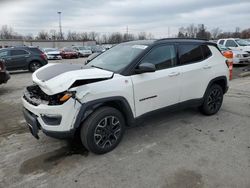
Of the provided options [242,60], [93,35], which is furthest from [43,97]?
[93,35]

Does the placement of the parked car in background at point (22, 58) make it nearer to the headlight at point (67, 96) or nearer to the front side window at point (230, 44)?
the headlight at point (67, 96)

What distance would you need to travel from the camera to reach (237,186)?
2.58 m

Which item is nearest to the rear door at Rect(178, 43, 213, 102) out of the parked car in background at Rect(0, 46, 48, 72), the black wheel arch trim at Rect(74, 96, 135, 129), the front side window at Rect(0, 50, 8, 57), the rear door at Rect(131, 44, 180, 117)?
the rear door at Rect(131, 44, 180, 117)

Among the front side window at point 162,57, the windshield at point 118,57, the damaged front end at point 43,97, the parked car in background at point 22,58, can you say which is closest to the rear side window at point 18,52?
the parked car in background at point 22,58

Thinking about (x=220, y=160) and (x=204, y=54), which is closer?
(x=220, y=160)

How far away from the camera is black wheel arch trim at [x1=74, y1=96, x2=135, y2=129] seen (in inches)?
117

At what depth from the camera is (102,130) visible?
3246 mm

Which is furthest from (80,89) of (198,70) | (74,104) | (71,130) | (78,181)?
(198,70)

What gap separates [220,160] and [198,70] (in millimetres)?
1838

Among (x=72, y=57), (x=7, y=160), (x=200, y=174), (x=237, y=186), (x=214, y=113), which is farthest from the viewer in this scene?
(x=72, y=57)

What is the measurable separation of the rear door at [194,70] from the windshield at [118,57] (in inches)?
35.9

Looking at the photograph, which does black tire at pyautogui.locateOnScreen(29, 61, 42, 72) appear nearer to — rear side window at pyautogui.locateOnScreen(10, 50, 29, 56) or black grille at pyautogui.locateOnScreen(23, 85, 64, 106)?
rear side window at pyautogui.locateOnScreen(10, 50, 29, 56)

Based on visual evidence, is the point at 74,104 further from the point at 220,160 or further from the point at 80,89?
the point at 220,160

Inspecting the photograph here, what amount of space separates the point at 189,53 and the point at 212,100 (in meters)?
1.25
